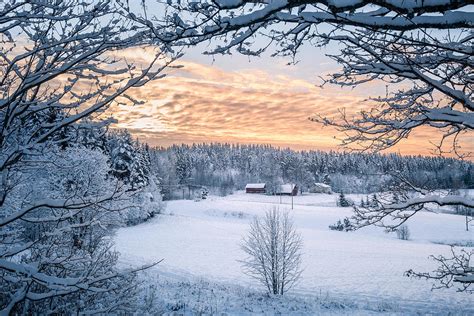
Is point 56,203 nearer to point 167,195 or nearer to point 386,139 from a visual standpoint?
point 386,139

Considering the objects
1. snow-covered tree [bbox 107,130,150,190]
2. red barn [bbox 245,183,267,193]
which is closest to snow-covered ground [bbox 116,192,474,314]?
snow-covered tree [bbox 107,130,150,190]

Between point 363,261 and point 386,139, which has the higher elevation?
point 386,139

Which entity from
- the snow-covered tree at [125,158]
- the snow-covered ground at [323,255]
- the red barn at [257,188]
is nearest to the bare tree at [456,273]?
the snow-covered ground at [323,255]

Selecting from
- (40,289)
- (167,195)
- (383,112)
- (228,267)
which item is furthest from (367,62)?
(167,195)

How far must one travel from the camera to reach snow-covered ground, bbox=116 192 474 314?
18062mm

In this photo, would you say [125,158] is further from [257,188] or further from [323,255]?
[257,188]

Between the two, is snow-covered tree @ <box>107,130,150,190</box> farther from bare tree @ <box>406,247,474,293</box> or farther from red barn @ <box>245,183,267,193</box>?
red barn @ <box>245,183,267,193</box>

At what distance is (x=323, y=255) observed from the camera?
3097 centimetres

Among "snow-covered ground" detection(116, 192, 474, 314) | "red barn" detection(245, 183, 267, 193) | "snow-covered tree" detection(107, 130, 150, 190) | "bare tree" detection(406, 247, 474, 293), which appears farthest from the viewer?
"red barn" detection(245, 183, 267, 193)

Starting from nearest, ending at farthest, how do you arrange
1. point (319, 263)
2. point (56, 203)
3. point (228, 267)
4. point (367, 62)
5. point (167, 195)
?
point (56, 203) → point (367, 62) → point (228, 267) → point (319, 263) → point (167, 195)

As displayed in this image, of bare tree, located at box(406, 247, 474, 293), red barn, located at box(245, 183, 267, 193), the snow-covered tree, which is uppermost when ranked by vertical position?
the snow-covered tree

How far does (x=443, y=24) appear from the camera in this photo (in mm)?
2230

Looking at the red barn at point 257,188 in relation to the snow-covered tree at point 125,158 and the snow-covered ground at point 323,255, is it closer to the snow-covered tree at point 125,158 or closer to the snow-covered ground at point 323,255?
the snow-covered ground at point 323,255

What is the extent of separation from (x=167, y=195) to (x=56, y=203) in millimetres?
85064
